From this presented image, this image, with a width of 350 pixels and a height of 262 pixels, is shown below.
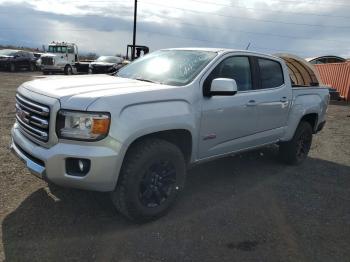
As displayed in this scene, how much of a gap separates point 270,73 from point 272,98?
1.46ft

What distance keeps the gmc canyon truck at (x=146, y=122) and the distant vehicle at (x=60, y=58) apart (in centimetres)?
2541

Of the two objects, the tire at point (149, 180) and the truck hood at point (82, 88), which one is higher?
the truck hood at point (82, 88)

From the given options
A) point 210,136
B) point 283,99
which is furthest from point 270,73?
point 210,136

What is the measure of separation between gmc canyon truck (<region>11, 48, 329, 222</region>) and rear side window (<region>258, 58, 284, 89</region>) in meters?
0.03

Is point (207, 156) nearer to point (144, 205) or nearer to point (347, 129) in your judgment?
point (144, 205)

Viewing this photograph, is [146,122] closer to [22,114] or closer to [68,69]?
[22,114]

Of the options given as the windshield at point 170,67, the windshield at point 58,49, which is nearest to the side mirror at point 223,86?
the windshield at point 170,67

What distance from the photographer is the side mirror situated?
4480mm

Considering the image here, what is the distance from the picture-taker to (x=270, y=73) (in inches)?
238

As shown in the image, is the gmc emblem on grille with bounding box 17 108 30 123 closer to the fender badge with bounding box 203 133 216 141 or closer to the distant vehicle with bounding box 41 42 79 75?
the fender badge with bounding box 203 133 216 141

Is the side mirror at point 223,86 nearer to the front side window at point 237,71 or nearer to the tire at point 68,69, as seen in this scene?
the front side window at point 237,71

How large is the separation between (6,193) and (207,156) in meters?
2.32

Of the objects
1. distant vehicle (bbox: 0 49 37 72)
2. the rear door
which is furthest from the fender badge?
distant vehicle (bbox: 0 49 37 72)

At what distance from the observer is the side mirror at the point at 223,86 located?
4480mm
